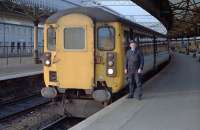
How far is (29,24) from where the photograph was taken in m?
53.5

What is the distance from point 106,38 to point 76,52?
36.8 inches

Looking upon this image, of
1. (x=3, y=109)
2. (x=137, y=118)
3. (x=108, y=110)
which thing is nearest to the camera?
(x=137, y=118)

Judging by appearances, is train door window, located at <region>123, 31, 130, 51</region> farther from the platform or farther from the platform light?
the platform light

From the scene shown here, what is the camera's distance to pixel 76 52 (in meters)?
14.1

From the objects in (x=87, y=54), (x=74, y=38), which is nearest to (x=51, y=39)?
(x=74, y=38)

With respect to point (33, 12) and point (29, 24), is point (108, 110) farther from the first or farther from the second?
point (29, 24)

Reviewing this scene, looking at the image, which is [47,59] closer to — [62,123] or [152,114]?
[62,123]

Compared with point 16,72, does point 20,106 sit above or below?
below

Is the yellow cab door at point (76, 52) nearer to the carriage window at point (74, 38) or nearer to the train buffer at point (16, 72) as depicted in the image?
the carriage window at point (74, 38)

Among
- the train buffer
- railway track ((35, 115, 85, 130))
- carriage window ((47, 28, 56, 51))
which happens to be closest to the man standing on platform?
railway track ((35, 115, 85, 130))

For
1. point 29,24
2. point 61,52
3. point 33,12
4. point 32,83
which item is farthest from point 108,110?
point 29,24

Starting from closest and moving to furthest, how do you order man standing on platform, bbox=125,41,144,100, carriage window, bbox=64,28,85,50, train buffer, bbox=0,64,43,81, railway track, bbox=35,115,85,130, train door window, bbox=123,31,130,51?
1. railway track, bbox=35,115,85,130
2. carriage window, bbox=64,28,85,50
3. man standing on platform, bbox=125,41,144,100
4. train door window, bbox=123,31,130,51
5. train buffer, bbox=0,64,43,81

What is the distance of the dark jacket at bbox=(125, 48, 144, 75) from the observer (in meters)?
14.4

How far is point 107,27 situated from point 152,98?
8.89ft
